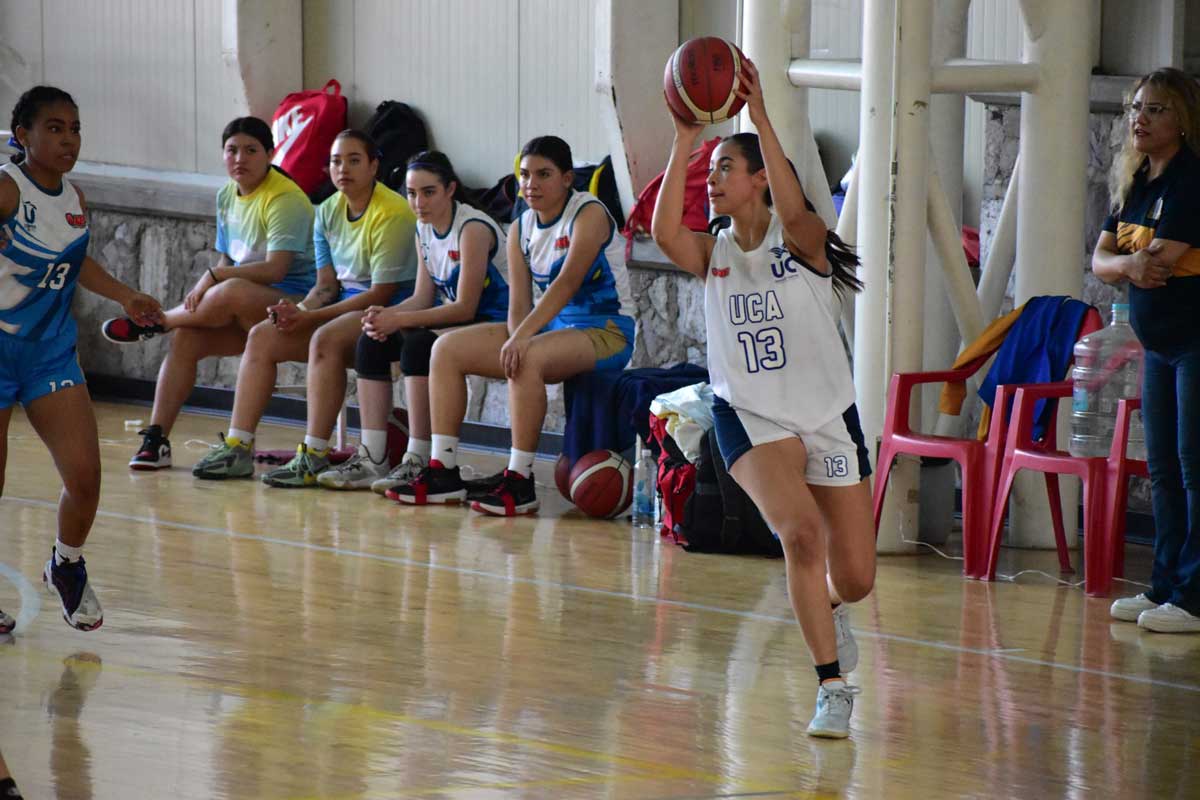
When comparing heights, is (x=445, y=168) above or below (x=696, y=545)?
above

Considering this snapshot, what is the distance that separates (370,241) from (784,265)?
3.83m

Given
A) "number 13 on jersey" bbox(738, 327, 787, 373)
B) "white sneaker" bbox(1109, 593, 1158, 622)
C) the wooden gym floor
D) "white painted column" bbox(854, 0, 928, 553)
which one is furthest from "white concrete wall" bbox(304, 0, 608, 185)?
"number 13 on jersey" bbox(738, 327, 787, 373)

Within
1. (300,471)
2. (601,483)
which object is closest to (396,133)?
(300,471)

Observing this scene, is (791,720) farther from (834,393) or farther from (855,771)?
(834,393)

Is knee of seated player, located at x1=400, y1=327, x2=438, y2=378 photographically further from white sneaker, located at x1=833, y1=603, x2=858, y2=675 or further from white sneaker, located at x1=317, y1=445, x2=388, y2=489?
white sneaker, located at x1=833, y1=603, x2=858, y2=675

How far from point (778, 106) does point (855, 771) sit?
134 inches

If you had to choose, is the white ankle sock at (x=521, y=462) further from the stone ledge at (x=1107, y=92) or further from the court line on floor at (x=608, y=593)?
the stone ledge at (x=1107, y=92)

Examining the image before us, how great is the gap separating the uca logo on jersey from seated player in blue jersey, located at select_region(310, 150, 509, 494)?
3285mm

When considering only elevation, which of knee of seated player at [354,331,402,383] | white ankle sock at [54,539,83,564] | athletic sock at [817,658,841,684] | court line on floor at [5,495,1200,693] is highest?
knee of seated player at [354,331,402,383]

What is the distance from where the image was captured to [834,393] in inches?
171

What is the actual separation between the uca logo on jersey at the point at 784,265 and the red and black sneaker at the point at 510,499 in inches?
120

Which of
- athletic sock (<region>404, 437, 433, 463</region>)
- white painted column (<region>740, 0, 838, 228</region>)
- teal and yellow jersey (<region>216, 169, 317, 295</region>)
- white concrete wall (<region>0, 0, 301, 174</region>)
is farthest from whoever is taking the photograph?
white concrete wall (<region>0, 0, 301, 174</region>)

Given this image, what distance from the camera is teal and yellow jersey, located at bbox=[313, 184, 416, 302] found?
310 inches

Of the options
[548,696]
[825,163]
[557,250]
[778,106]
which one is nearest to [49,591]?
[548,696]
